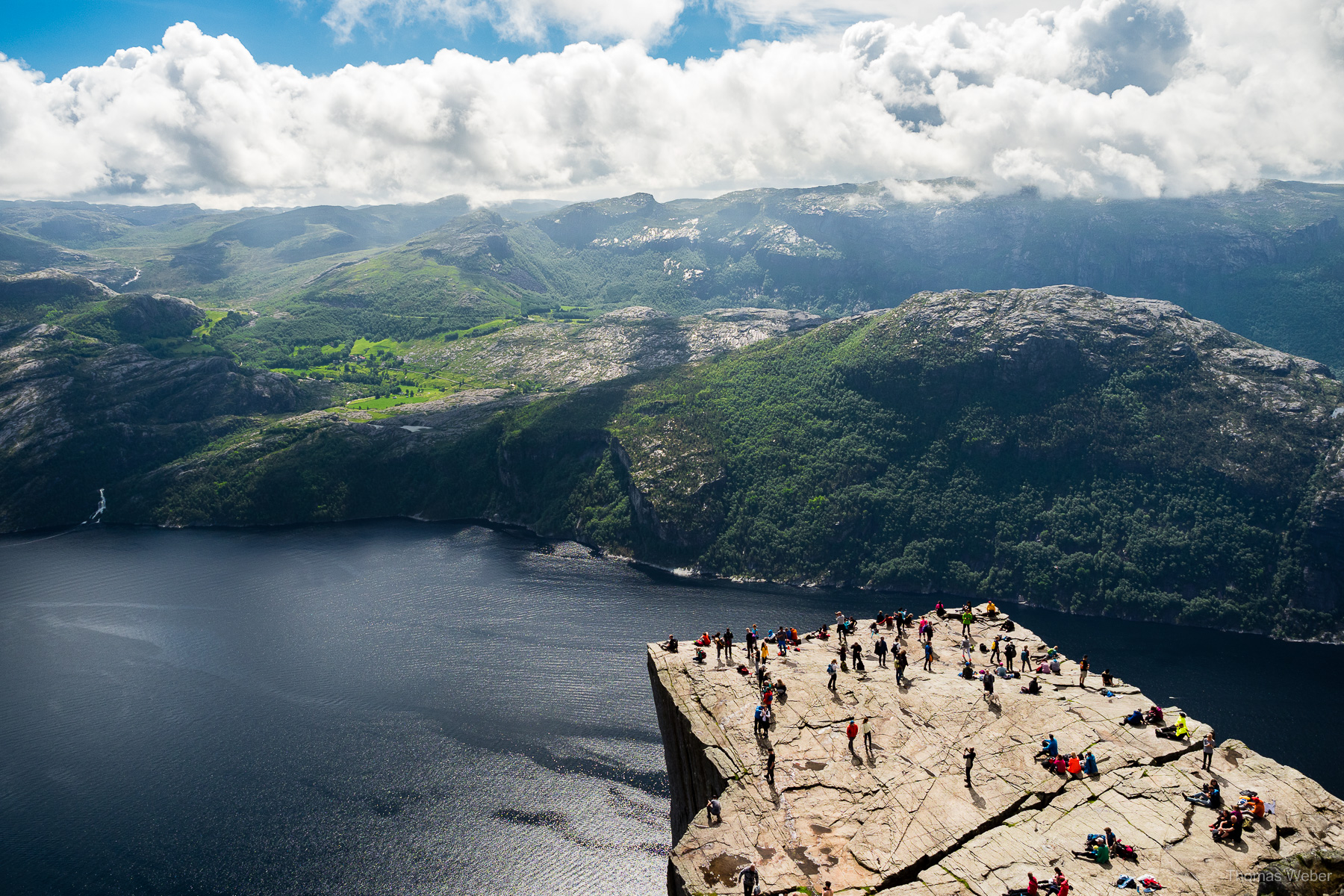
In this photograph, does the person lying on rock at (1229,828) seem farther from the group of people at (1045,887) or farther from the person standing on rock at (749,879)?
the person standing on rock at (749,879)

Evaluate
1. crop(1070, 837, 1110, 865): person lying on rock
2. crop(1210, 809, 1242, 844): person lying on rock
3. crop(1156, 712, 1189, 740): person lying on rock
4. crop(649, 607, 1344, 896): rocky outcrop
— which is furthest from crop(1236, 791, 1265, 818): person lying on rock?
crop(1070, 837, 1110, 865): person lying on rock

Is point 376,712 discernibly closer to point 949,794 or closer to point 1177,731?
point 949,794

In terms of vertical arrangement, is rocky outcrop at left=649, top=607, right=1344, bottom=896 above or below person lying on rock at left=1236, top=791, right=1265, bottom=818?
below

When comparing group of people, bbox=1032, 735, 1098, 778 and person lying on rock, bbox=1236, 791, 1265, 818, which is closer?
person lying on rock, bbox=1236, 791, 1265, 818

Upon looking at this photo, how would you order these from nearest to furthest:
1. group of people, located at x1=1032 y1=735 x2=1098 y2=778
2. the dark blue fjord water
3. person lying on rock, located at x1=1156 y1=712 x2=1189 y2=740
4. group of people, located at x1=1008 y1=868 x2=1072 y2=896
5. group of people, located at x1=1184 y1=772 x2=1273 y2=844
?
group of people, located at x1=1008 y1=868 x2=1072 y2=896
group of people, located at x1=1184 y1=772 x2=1273 y2=844
group of people, located at x1=1032 y1=735 x2=1098 y2=778
person lying on rock, located at x1=1156 y1=712 x2=1189 y2=740
the dark blue fjord water

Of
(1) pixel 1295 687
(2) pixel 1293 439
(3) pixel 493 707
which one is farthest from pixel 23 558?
(2) pixel 1293 439

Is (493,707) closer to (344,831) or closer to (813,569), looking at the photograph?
(344,831)

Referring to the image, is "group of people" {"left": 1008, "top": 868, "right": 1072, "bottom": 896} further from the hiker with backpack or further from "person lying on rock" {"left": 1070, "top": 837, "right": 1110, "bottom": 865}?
the hiker with backpack
